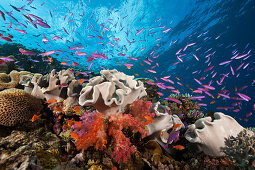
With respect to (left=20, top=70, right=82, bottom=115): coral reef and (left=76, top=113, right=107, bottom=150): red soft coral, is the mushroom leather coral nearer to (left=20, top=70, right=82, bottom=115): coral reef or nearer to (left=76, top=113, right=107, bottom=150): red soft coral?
(left=20, top=70, right=82, bottom=115): coral reef

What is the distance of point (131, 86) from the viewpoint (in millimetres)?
2637

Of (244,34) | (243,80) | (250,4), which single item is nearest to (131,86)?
(250,4)

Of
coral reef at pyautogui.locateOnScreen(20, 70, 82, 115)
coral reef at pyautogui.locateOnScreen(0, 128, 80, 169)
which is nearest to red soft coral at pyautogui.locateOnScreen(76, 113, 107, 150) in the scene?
coral reef at pyautogui.locateOnScreen(0, 128, 80, 169)

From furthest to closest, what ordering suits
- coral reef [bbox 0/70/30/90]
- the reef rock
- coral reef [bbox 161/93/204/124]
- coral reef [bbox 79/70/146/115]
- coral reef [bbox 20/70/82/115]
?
coral reef [bbox 161/93/204/124] < coral reef [bbox 0/70/30/90] < coral reef [bbox 20/70/82/115] < the reef rock < coral reef [bbox 79/70/146/115]

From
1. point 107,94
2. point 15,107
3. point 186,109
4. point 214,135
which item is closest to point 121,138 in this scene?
point 107,94

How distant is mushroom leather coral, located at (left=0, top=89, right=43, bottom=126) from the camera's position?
7.80 feet

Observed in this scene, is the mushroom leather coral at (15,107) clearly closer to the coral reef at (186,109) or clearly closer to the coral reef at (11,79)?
the coral reef at (11,79)

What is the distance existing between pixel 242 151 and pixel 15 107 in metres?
5.35

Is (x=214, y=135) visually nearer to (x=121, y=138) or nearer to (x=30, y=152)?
(x=121, y=138)

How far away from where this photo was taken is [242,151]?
2.12 m

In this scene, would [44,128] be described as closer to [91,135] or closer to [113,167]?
[91,135]

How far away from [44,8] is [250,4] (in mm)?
40951

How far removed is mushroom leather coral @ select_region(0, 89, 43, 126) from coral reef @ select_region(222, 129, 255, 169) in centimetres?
494

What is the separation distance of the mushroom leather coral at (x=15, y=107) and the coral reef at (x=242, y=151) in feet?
16.2
